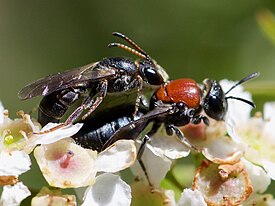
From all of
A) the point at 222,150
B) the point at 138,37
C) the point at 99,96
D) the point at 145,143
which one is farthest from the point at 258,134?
the point at 138,37

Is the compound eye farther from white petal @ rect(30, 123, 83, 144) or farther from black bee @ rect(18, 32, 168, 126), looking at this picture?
white petal @ rect(30, 123, 83, 144)

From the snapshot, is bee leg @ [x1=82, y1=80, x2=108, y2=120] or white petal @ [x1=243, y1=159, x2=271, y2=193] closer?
bee leg @ [x1=82, y1=80, x2=108, y2=120]

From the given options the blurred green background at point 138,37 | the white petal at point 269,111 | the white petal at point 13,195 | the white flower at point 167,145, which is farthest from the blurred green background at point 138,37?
the white petal at point 13,195

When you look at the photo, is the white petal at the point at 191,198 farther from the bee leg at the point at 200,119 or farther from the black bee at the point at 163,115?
the bee leg at the point at 200,119

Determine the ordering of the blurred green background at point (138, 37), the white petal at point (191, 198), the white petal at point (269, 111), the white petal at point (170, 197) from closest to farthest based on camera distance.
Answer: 1. the white petal at point (191, 198)
2. the white petal at point (170, 197)
3. the white petal at point (269, 111)
4. the blurred green background at point (138, 37)

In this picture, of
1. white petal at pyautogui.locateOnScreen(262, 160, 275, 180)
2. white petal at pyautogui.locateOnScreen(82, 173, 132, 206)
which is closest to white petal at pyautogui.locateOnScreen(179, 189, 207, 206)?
white petal at pyautogui.locateOnScreen(82, 173, 132, 206)

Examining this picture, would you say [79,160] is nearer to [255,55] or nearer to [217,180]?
[217,180]
